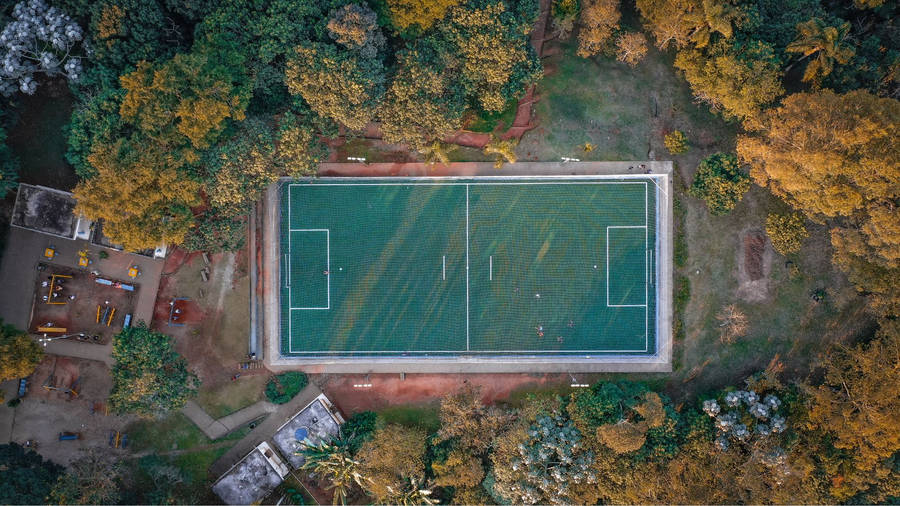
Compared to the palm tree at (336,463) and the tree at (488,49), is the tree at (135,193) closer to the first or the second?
the palm tree at (336,463)

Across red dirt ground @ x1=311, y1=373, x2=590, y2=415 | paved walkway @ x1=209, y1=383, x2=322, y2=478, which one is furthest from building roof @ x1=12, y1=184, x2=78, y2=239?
red dirt ground @ x1=311, y1=373, x2=590, y2=415

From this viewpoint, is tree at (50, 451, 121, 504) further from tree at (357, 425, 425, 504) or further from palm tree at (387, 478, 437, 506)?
palm tree at (387, 478, 437, 506)

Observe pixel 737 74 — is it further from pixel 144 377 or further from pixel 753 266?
pixel 144 377

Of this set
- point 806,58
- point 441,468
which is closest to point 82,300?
point 441,468

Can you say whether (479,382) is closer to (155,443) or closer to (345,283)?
(345,283)

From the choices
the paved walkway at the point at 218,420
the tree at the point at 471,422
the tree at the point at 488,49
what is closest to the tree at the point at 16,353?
the paved walkway at the point at 218,420
